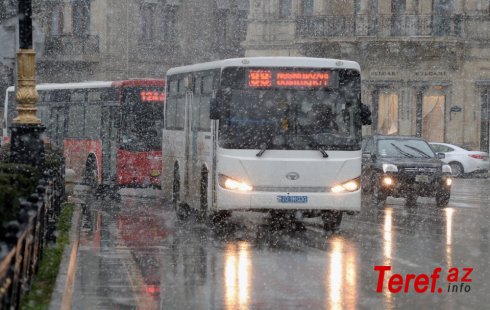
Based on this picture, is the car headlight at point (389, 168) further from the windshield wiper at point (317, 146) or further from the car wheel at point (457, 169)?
the car wheel at point (457, 169)

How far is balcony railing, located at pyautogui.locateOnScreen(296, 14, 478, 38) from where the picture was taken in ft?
160

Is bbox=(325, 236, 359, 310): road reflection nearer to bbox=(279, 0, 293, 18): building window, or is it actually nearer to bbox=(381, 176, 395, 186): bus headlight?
bbox=(381, 176, 395, 186): bus headlight

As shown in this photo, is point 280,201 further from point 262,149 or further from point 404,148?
point 404,148

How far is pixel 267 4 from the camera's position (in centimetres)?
5191

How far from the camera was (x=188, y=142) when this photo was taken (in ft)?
77.2

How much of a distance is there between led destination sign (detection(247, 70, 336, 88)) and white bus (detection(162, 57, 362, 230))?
0.6 inches

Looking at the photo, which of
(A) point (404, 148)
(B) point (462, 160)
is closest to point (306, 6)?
(B) point (462, 160)

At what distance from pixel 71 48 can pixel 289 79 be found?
3615 centimetres

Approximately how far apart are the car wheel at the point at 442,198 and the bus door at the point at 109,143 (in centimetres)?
744

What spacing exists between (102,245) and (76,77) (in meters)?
39.2

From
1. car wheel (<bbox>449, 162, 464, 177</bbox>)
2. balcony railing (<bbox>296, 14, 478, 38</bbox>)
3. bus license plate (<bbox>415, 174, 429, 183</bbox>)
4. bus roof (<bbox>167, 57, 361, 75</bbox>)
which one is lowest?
car wheel (<bbox>449, 162, 464, 177</bbox>)

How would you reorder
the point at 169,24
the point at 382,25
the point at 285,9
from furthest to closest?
the point at 169,24 → the point at 285,9 → the point at 382,25

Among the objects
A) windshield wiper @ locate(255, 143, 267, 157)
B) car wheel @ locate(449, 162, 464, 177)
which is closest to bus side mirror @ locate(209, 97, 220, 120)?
windshield wiper @ locate(255, 143, 267, 157)

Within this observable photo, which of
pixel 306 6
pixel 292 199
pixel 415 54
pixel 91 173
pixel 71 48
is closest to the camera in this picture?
pixel 292 199
